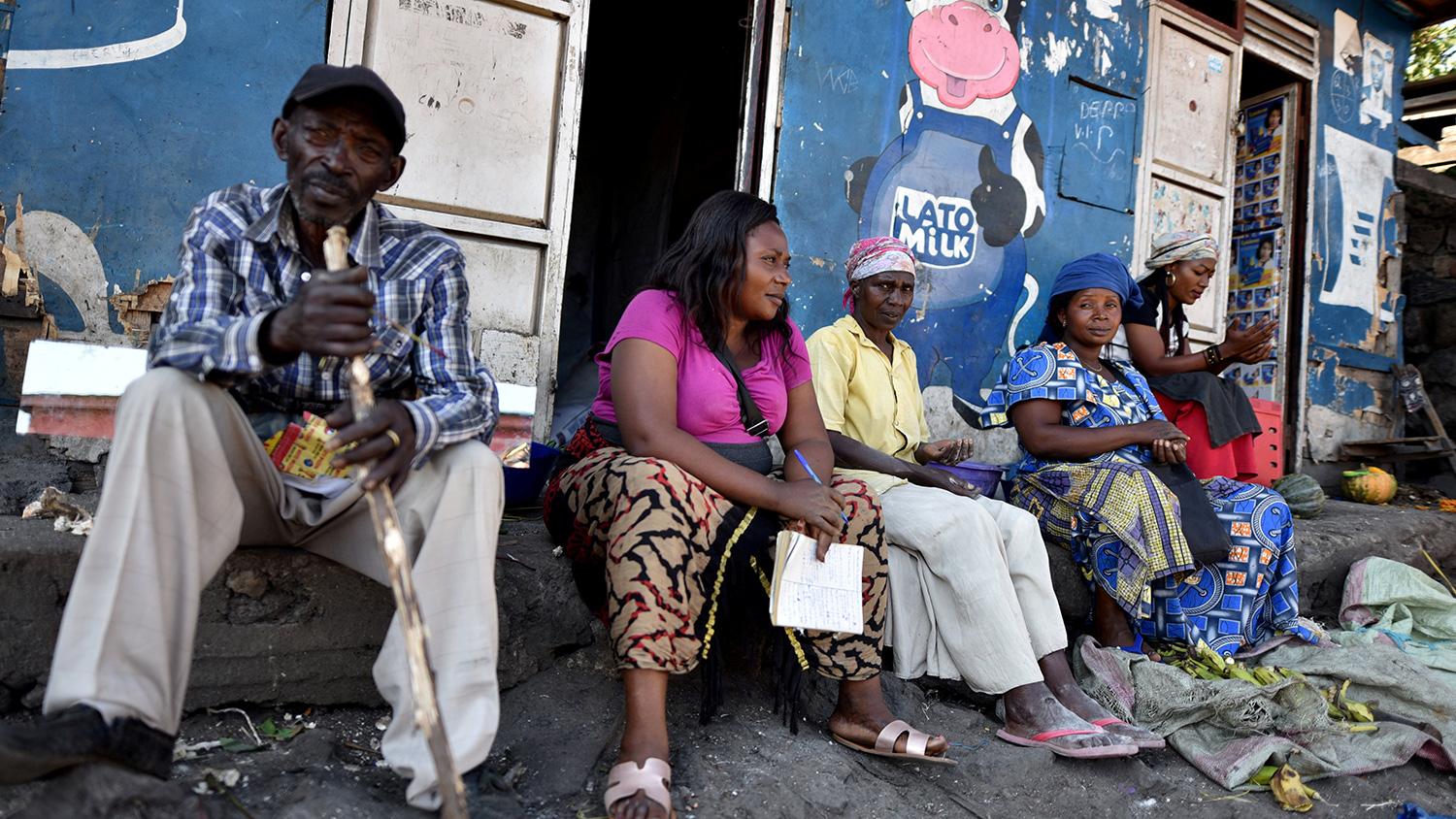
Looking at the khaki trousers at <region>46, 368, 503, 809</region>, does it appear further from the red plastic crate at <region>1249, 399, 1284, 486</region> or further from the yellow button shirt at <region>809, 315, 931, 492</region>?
the red plastic crate at <region>1249, 399, 1284, 486</region>

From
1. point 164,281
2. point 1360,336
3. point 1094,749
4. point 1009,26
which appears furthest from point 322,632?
point 1360,336

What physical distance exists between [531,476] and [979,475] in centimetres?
157

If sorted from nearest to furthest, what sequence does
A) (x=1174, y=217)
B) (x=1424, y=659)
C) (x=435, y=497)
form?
(x=435, y=497) < (x=1424, y=659) < (x=1174, y=217)

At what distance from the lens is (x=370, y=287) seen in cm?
192

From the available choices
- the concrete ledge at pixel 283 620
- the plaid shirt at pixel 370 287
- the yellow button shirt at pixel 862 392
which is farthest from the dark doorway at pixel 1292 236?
the plaid shirt at pixel 370 287

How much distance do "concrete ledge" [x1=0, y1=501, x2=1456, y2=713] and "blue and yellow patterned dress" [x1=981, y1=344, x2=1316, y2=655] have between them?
1680 mm

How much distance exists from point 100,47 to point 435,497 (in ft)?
7.17

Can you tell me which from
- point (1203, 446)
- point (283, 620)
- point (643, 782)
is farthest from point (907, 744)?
point (1203, 446)

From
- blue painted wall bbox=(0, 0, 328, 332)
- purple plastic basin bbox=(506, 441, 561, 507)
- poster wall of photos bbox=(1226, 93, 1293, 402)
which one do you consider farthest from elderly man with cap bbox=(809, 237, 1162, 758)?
poster wall of photos bbox=(1226, 93, 1293, 402)

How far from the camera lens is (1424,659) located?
321cm

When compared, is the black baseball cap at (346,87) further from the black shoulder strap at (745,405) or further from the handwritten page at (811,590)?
the handwritten page at (811,590)

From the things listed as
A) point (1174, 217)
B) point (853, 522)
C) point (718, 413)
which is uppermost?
point (1174, 217)

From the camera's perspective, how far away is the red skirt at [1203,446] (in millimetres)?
3510

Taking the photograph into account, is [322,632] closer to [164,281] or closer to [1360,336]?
[164,281]
